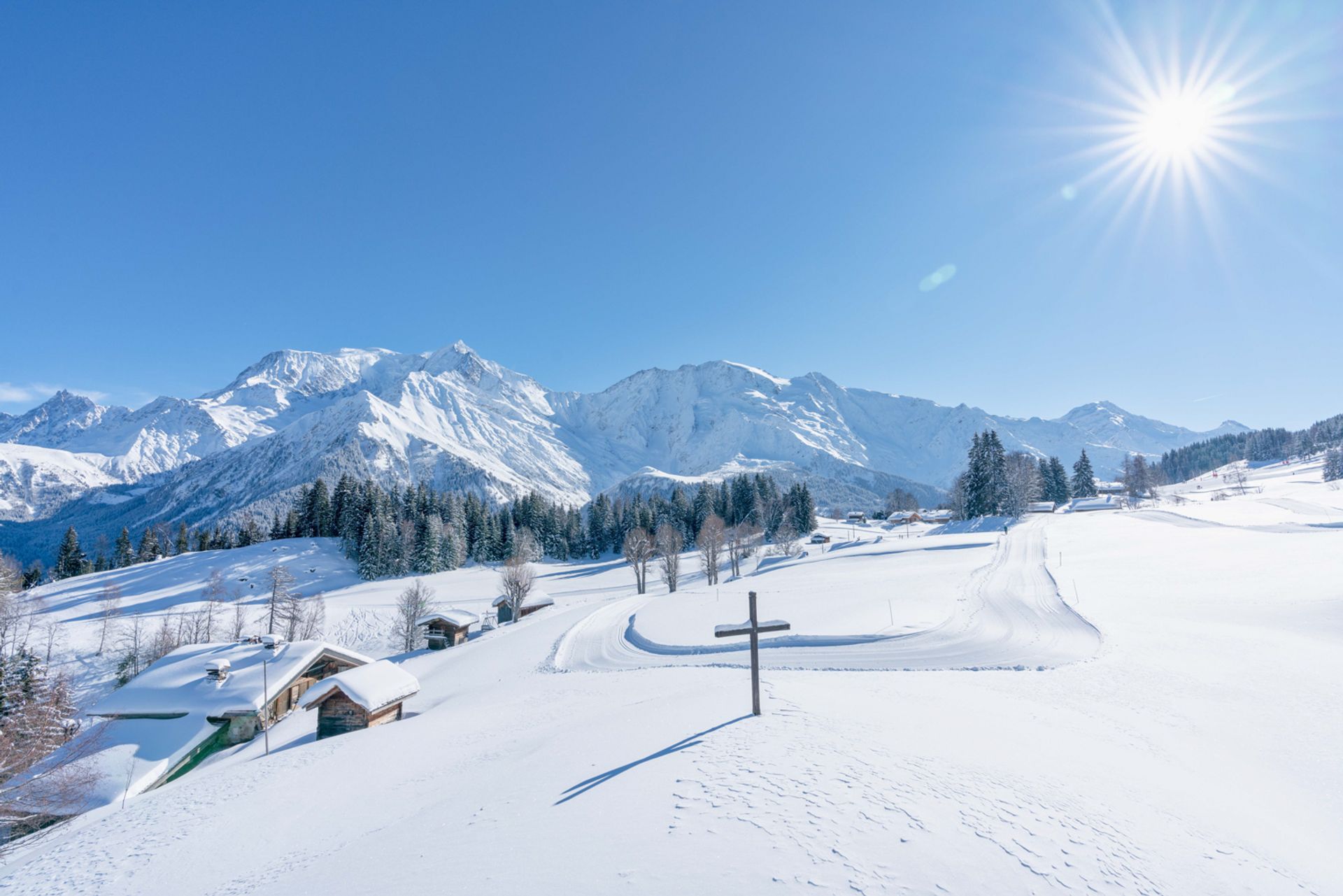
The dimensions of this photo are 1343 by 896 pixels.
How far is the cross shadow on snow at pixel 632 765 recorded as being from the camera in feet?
28.3

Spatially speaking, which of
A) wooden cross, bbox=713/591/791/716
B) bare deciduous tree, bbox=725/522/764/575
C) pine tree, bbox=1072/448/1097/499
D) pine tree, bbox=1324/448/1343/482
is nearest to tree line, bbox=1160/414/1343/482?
pine tree, bbox=1324/448/1343/482

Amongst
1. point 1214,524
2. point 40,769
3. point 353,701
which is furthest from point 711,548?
point 1214,524

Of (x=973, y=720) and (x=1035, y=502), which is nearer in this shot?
(x=973, y=720)

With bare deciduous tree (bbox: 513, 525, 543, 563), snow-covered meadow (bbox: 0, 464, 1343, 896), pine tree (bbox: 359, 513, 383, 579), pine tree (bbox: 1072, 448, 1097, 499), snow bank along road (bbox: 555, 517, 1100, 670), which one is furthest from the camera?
pine tree (bbox: 1072, 448, 1097, 499)

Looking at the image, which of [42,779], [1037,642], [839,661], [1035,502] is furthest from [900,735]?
[1035,502]

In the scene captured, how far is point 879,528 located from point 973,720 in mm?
107367

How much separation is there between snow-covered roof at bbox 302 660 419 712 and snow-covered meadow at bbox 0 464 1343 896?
1.57m

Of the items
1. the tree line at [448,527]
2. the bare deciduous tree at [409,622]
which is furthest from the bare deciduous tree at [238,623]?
the tree line at [448,527]

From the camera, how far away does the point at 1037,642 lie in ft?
75.8

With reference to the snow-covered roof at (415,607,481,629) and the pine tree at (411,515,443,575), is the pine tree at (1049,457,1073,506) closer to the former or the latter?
the snow-covered roof at (415,607,481,629)

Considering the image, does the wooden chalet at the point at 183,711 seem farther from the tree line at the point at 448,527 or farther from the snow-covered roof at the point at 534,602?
the tree line at the point at 448,527

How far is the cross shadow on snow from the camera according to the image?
8.62 metres

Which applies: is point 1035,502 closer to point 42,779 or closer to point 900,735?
point 900,735

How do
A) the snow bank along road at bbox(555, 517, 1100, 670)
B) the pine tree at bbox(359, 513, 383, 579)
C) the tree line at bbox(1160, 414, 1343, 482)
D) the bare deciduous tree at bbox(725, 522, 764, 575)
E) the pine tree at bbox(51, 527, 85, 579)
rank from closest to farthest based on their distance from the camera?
the snow bank along road at bbox(555, 517, 1100, 670), the bare deciduous tree at bbox(725, 522, 764, 575), the pine tree at bbox(359, 513, 383, 579), the pine tree at bbox(51, 527, 85, 579), the tree line at bbox(1160, 414, 1343, 482)
